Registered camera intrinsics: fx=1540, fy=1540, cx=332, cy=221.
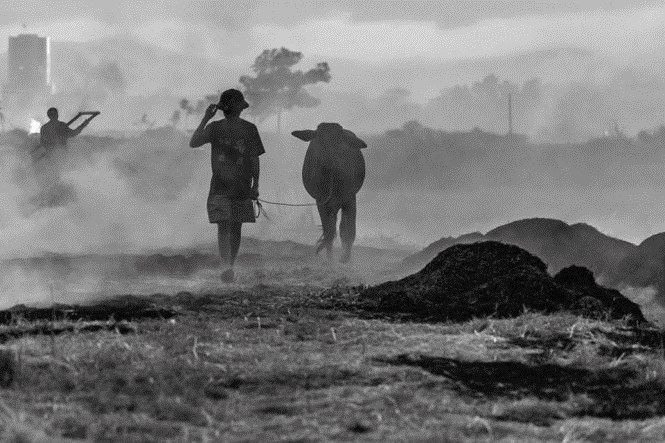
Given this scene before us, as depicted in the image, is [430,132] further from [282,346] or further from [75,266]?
[282,346]

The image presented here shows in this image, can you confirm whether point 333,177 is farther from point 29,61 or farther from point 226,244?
point 29,61

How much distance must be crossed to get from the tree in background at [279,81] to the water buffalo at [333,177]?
1640 inches

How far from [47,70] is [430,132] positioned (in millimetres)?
87188

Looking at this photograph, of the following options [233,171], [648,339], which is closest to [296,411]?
[648,339]

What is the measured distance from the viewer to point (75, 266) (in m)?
19.2

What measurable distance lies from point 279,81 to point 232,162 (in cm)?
4927

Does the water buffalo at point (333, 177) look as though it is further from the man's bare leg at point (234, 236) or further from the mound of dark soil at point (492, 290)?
the mound of dark soil at point (492, 290)

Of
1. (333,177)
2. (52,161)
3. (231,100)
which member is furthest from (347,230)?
(52,161)

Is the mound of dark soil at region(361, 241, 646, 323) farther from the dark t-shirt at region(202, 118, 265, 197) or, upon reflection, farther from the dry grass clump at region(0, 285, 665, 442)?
the dark t-shirt at region(202, 118, 265, 197)

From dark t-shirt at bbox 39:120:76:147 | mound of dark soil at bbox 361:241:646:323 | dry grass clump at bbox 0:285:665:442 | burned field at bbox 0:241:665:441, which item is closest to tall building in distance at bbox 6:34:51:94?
dark t-shirt at bbox 39:120:76:147

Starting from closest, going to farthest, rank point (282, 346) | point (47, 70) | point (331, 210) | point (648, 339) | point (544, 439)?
point (544, 439), point (282, 346), point (648, 339), point (331, 210), point (47, 70)

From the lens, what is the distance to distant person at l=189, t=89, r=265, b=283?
16.0 meters

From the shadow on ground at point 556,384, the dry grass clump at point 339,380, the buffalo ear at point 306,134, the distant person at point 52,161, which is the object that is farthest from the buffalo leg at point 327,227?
the shadow on ground at point 556,384

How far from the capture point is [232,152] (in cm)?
1603
